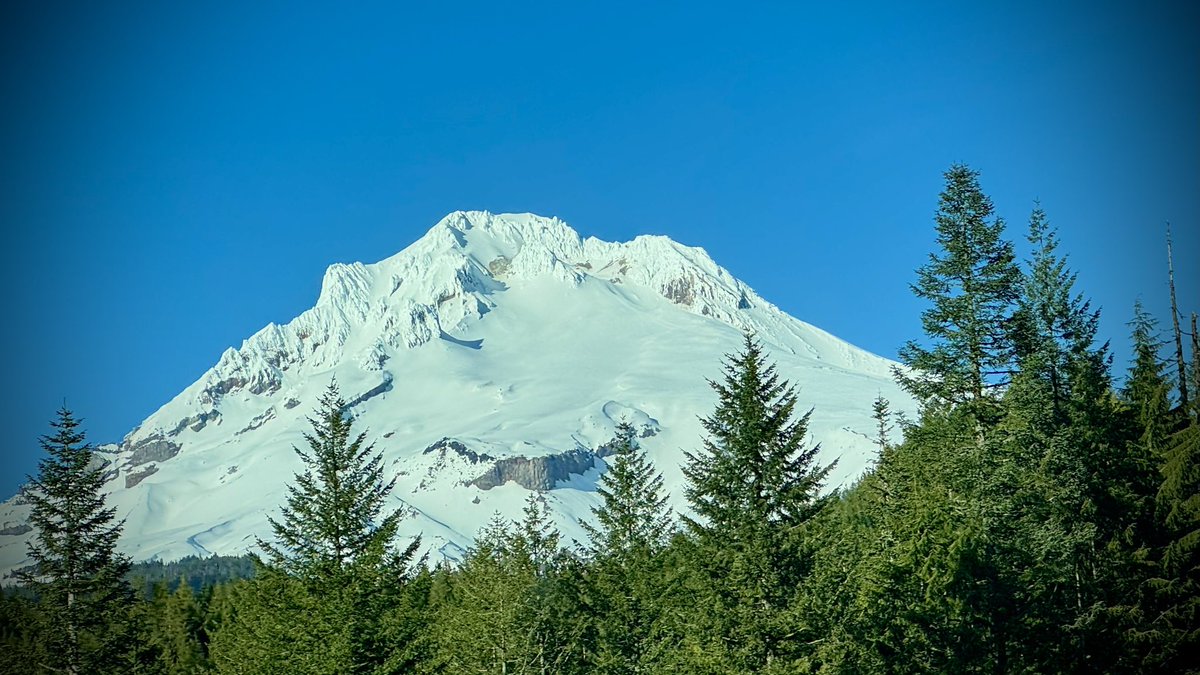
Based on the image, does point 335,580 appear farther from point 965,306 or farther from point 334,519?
point 965,306

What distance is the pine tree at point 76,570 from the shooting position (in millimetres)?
39031

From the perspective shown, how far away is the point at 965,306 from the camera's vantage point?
107ft

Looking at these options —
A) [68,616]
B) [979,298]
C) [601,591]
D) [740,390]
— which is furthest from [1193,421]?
[68,616]

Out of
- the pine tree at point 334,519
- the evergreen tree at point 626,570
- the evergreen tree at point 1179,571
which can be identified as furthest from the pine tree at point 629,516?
the evergreen tree at point 1179,571

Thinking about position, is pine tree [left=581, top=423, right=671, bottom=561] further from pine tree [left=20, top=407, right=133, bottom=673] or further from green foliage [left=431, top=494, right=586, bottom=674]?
pine tree [left=20, top=407, right=133, bottom=673]

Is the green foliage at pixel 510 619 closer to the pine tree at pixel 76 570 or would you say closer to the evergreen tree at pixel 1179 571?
the pine tree at pixel 76 570

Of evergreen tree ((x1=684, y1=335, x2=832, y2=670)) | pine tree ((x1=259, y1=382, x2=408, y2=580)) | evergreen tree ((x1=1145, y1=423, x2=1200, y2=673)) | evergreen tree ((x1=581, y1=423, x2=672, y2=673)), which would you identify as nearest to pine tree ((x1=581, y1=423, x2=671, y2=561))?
evergreen tree ((x1=581, y1=423, x2=672, y2=673))

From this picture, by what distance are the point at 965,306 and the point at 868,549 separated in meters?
9.23

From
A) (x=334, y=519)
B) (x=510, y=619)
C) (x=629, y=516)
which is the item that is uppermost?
(x=629, y=516)

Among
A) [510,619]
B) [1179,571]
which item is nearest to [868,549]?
[1179,571]

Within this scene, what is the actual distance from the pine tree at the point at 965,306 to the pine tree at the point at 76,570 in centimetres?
3107

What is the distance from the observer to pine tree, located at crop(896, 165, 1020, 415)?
32.3 meters

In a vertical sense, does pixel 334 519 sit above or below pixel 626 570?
above

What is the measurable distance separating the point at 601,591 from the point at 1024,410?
68.0 feet
